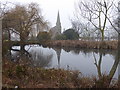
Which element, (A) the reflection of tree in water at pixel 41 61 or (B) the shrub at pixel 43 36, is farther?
(B) the shrub at pixel 43 36

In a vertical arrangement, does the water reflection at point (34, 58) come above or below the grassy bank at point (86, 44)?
below

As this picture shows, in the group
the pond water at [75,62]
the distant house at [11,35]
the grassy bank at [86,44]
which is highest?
the distant house at [11,35]

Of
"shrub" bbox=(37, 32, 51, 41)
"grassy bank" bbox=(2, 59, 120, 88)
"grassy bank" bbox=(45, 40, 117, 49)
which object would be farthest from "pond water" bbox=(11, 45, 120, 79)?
"shrub" bbox=(37, 32, 51, 41)

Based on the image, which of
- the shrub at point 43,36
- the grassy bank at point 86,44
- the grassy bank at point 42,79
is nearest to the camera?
the grassy bank at point 42,79

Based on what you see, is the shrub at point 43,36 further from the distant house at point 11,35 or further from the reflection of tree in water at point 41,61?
the reflection of tree in water at point 41,61

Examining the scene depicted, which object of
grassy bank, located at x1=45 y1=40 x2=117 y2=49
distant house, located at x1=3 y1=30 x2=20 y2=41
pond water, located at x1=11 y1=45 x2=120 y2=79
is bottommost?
pond water, located at x1=11 y1=45 x2=120 y2=79

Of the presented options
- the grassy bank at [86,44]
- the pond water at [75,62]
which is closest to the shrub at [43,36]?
the grassy bank at [86,44]

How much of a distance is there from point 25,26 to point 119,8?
13.0 metres

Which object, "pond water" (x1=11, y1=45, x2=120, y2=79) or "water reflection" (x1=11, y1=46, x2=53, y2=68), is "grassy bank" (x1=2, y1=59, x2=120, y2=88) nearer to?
"pond water" (x1=11, y1=45, x2=120, y2=79)

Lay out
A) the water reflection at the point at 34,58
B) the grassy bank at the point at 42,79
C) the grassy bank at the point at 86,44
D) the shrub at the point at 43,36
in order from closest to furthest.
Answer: the grassy bank at the point at 42,79, the water reflection at the point at 34,58, the grassy bank at the point at 86,44, the shrub at the point at 43,36

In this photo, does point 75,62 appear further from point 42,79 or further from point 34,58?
point 42,79

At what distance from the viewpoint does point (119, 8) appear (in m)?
4.93

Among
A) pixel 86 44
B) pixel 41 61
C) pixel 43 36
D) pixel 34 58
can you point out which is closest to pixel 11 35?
pixel 34 58

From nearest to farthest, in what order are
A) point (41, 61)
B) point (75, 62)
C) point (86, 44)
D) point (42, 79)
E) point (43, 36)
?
point (42, 79) → point (41, 61) → point (75, 62) → point (43, 36) → point (86, 44)
